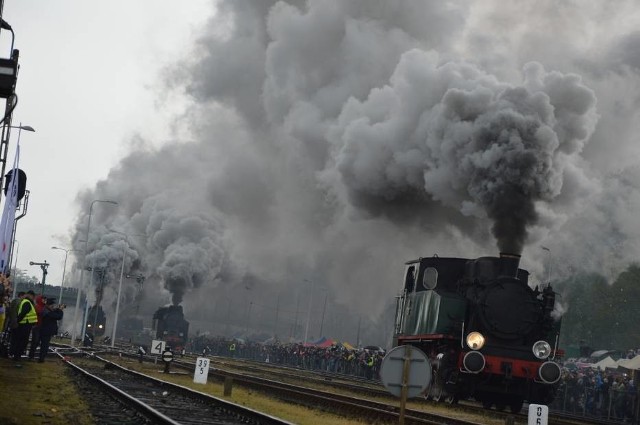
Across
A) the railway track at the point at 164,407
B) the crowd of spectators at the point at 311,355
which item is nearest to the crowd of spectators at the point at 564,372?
the crowd of spectators at the point at 311,355

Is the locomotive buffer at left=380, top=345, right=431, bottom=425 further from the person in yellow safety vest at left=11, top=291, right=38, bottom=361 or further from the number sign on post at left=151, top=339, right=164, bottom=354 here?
the number sign on post at left=151, top=339, right=164, bottom=354

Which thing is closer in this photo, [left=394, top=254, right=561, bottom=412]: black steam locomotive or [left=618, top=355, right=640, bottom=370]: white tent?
[left=394, top=254, right=561, bottom=412]: black steam locomotive

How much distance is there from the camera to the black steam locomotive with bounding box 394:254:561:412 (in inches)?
774

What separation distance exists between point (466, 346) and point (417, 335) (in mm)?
2162

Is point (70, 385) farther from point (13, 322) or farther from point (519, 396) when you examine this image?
point (519, 396)

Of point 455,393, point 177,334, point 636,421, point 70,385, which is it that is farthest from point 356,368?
point 70,385

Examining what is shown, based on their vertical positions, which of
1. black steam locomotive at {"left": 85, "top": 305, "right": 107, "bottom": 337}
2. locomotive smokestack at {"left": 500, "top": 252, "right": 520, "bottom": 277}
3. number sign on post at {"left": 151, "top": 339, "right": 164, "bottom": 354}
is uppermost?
locomotive smokestack at {"left": 500, "top": 252, "right": 520, "bottom": 277}

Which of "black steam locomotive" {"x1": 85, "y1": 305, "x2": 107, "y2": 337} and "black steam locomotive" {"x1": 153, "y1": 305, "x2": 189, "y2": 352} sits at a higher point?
"black steam locomotive" {"x1": 153, "y1": 305, "x2": 189, "y2": 352}

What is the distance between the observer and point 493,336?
19797 mm

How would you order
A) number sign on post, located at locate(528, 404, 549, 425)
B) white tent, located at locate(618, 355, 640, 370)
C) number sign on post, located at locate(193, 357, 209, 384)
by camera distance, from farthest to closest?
white tent, located at locate(618, 355, 640, 370) < number sign on post, located at locate(193, 357, 209, 384) < number sign on post, located at locate(528, 404, 549, 425)

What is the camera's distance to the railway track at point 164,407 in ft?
44.1

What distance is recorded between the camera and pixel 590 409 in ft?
94.8

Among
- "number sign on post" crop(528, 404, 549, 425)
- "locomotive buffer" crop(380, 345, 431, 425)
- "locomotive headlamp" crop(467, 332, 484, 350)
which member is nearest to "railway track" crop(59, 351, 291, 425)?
"locomotive buffer" crop(380, 345, 431, 425)

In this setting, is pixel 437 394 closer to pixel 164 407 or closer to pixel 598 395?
pixel 164 407
